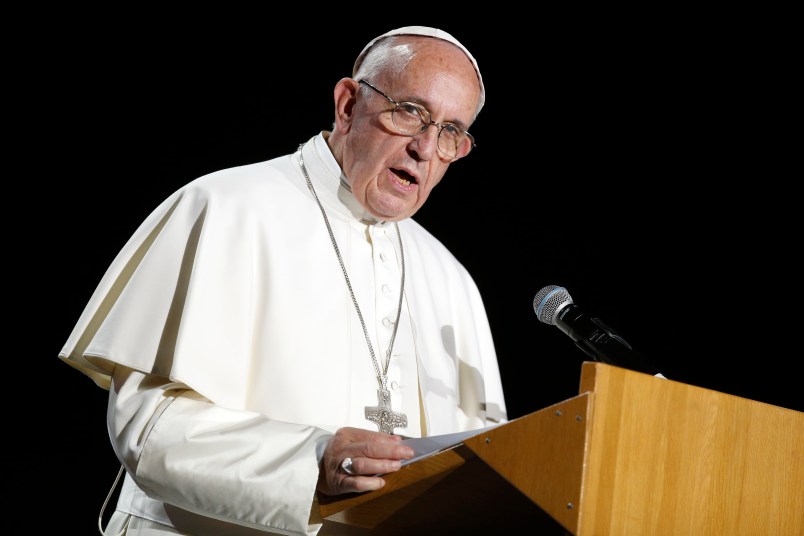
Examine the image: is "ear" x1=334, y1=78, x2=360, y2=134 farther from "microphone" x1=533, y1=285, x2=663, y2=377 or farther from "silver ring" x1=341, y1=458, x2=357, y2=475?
"silver ring" x1=341, y1=458, x2=357, y2=475

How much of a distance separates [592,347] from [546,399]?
2.63 m

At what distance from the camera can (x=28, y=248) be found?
3408 millimetres

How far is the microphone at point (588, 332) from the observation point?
1.85 meters

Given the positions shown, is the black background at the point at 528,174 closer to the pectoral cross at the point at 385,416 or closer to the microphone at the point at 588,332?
the pectoral cross at the point at 385,416

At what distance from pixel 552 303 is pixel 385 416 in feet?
2.22

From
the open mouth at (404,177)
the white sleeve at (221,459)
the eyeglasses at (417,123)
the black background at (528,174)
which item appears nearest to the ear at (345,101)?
the eyeglasses at (417,123)

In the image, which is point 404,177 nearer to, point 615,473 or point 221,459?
point 221,459

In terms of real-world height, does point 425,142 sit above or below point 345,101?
below

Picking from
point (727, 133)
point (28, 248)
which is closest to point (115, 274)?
point (28, 248)

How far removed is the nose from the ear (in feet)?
0.95

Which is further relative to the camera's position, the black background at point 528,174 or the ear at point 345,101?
the black background at point 528,174

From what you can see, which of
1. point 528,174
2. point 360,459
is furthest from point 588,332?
point 528,174

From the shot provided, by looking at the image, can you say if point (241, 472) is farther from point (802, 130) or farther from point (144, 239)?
point (802, 130)

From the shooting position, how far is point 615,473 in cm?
135
